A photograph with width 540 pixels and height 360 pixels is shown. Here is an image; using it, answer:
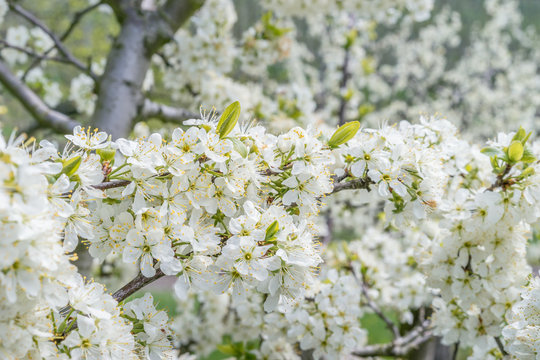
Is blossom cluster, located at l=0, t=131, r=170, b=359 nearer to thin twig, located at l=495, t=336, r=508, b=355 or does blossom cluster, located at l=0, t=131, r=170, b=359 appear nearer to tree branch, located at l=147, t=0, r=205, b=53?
thin twig, located at l=495, t=336, r=508, b=355

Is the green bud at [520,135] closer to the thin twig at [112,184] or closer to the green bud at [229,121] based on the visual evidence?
the green bud at [229,121]

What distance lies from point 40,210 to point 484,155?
1.63 meters

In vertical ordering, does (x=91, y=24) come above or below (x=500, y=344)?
above

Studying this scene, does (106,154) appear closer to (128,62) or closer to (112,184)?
(112,184)

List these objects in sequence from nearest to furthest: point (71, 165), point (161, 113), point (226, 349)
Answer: point (71, 165), point (226, 349), point (161, 113)

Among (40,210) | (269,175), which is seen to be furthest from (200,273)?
(40,210)

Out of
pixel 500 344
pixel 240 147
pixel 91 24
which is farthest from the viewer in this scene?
pixel 91 24

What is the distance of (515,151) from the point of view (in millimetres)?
1647

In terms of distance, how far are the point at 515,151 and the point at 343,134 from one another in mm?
683

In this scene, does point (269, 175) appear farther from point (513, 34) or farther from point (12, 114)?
point (12, 114)

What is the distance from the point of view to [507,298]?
75.7 inches

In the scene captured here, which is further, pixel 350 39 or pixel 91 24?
pixel 91 24

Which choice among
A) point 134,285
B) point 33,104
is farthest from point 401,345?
point 33,104

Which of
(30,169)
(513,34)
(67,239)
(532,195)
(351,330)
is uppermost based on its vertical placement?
(513,34)
